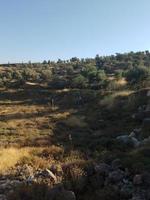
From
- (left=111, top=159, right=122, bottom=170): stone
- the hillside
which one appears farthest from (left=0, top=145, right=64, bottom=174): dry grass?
(left=111, top=159, right=122, bottom=170): stone

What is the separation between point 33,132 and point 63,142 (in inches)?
193

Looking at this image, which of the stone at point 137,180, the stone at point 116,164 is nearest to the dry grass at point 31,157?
the stone at point 116,164

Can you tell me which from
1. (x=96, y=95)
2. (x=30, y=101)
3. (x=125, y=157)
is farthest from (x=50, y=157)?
(x=30, y=101)

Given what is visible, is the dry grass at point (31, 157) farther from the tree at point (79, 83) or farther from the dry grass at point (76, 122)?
the tree at point (79, 83)

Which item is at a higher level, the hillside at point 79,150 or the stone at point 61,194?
the stone at point 61,194

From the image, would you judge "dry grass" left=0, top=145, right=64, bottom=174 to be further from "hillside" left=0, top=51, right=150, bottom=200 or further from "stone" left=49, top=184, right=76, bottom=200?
"stone" left=49, top=184, right=76, bottom=200

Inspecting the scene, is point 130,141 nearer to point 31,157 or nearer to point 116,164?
point 116,164

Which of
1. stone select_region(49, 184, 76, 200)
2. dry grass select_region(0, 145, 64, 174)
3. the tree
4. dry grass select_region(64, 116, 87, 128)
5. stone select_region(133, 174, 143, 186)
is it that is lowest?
dry grass select_region(64, 116, 87, 128)

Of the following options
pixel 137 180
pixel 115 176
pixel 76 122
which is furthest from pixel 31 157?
pixel 76 122

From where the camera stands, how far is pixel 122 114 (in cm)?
2681

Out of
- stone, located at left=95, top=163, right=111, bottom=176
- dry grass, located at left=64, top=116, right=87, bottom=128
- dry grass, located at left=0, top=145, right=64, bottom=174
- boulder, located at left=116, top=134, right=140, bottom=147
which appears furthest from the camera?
dry grass, located at left=64, top=116, right=87, bottom=128

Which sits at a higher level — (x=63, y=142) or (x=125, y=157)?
(x=125, y=157)

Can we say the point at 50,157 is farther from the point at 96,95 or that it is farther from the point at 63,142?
the point at 96,95

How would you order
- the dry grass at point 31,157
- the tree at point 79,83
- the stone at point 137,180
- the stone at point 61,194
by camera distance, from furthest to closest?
the tree at point 79,83
the dry grass at point 31,157
the stone at point 137,180
the stone at point 61,194
